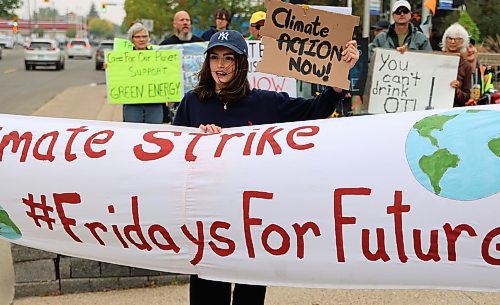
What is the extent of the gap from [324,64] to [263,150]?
69 centimetres

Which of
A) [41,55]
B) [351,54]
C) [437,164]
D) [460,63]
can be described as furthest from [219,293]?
[41,55]

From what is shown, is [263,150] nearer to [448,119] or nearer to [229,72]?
[229,72]

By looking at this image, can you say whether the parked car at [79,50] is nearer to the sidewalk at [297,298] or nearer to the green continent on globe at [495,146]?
the sidewalk at [297,298]

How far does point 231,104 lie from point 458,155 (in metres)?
1.02

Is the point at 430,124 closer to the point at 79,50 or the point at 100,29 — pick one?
the point at 79,50

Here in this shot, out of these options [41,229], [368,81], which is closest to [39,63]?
[368,81]

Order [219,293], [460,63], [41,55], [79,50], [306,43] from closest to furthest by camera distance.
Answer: [219,293], [306,43], [460,63], [41,55], [79,50]

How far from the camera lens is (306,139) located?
267 cm

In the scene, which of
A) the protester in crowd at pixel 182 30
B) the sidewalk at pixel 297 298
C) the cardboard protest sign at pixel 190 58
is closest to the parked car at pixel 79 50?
the protester in crowd at pixel 182 30

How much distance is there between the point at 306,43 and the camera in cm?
333

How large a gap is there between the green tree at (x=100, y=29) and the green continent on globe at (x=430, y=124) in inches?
5925

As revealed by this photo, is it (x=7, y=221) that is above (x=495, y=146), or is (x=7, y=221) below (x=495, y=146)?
below

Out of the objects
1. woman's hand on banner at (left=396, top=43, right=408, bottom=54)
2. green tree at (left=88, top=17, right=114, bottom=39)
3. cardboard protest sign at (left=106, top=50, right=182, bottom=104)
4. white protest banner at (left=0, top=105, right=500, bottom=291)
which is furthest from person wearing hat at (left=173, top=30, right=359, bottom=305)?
green tree at (left=88, top=17, right=114, bottom=39)

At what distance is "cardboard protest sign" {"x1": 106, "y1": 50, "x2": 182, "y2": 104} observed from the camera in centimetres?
627
